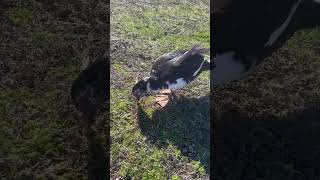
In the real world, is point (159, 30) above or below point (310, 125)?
above

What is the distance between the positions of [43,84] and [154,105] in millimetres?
1143

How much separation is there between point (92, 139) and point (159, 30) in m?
1.52

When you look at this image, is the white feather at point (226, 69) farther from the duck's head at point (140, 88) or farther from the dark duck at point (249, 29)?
the duck's head at point (140, 88)

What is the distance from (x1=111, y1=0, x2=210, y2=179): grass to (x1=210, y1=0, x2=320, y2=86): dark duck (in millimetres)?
207

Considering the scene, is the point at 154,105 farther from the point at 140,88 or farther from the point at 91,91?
the point at 91,91

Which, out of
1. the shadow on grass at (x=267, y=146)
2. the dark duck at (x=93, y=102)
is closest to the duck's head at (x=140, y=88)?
the dark duck at (x=93, y=102)

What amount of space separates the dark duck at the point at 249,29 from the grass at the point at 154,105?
0.21 meters

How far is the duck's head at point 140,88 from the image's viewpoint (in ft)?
15.7

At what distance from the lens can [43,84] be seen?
4996mm

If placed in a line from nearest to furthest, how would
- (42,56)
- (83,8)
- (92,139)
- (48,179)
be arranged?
(48,179), (92,139), (42,56), (83,8)

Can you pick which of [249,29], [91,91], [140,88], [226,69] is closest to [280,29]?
[249,29]

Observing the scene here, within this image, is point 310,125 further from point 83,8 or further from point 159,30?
point 83,8

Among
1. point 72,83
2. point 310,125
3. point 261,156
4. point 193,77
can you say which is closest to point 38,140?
point 72,83

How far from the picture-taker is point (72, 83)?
16.3ft
